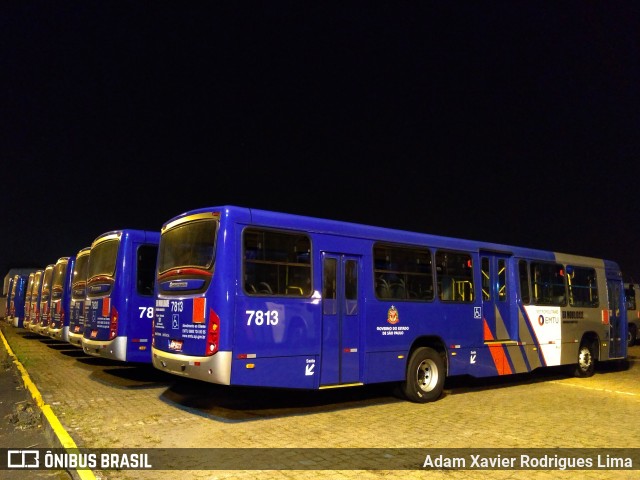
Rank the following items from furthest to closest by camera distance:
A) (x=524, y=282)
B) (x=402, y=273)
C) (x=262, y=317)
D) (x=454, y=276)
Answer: (x=524, y=282) < (x=454, y=276) < (x=402, y=273) < (x=262, y=317)

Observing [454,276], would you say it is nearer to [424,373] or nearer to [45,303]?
[424,373]

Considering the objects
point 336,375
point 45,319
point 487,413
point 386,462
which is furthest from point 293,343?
point 45,319

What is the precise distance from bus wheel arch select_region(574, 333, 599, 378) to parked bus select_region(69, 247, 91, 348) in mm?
12207

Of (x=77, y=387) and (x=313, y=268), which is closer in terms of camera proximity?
(x=313, y=268)

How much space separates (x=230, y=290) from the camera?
733cm

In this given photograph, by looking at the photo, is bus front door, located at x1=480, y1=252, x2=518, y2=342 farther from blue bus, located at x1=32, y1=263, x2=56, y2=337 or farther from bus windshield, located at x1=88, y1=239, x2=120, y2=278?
blue bus, located at x1=32, y1=263, x2=56, y2=337

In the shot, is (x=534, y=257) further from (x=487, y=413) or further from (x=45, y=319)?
(x=45, y=319)

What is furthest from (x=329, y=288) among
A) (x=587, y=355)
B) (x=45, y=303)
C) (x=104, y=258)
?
(x=45, y=303)

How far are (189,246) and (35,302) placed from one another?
16899mm

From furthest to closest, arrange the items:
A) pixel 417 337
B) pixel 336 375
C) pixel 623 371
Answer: pixel 623 371, pixel 417 337, pixel 336 375

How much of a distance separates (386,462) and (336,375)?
2413 mm

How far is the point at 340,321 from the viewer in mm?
8484

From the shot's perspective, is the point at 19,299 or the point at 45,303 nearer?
the point at 45,303

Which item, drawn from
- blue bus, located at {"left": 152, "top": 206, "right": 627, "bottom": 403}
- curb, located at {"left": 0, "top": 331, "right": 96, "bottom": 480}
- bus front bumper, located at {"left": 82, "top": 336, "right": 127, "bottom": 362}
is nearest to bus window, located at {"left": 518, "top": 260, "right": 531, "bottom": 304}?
blue bus, located at {"left": 152, "top": 206, "right": 627, "bottom": 403}
